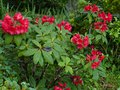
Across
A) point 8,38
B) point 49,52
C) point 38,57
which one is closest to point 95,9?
point 49,52

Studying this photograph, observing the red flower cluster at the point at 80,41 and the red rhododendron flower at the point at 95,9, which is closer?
the red flower cluster at the point at 80,41

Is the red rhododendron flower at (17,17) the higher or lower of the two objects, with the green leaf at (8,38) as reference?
higher

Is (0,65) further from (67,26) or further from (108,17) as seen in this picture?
(108,17)

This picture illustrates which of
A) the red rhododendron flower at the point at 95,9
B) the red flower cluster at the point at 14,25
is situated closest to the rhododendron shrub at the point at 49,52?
the red flower cluster at the point at 14,25

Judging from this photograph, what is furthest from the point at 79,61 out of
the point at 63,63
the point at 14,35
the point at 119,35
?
the point at 119,35

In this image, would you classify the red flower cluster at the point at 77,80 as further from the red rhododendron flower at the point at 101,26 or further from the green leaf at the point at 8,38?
the green leaf at the point at 8,38

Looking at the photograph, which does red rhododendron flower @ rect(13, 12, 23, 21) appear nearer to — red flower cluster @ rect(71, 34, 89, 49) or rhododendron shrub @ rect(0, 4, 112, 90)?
rhododendron shrub @ rect(0, 4, 112, 90)

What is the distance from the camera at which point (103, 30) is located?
13.0 ft

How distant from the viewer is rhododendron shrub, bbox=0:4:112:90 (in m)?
3.20

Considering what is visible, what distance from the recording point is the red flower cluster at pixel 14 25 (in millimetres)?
3127

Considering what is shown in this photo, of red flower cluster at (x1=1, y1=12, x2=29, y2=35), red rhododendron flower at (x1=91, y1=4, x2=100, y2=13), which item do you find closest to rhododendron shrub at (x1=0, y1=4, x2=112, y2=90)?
red flower cluster at (x1=1, y1=12, x2=29, y2=35)

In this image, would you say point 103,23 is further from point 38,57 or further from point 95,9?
point 38,57

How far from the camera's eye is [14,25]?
3.15 meters


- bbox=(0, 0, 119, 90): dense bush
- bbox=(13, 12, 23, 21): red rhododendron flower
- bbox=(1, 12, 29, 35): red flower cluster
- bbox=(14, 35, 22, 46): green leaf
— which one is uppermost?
bbox=(13, 12, 23, 21): red rhododendron flower
